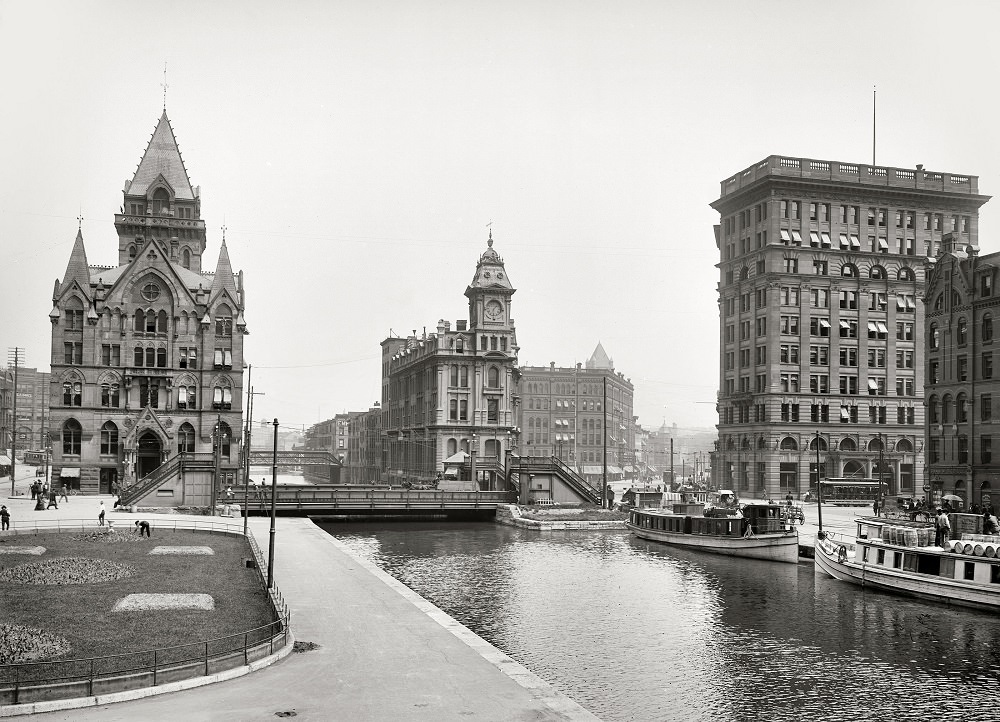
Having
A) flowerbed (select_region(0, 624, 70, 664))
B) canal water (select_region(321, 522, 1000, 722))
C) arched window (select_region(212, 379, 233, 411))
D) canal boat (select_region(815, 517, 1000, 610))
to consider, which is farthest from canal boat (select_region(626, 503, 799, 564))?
arched window (select_region(212, 379, 233, 411))

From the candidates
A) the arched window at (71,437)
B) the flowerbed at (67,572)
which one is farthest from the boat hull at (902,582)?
the arched window at (71,437)

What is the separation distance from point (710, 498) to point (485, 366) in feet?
106

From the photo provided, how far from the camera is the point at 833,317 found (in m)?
120

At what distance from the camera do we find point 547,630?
131 ft

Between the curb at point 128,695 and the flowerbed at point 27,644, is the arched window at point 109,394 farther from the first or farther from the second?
the curb at point 128,695

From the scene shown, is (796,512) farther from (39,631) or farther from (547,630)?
(39,631)

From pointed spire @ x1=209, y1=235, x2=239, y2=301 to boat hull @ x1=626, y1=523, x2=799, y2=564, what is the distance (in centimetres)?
5676

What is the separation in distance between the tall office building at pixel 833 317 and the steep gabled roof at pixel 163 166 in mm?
70011

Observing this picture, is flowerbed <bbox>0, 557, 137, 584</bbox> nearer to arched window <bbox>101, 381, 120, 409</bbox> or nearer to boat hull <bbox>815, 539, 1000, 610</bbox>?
boat hull <bbox>815, 539, 1000, 610</bbox>

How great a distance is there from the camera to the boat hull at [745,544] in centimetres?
6378

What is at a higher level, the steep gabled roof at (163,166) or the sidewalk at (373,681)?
the steep gabled roof at (163,166)

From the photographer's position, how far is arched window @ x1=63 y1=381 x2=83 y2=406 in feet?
327

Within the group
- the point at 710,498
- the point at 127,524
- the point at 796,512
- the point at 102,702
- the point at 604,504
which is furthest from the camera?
the point at 710,498

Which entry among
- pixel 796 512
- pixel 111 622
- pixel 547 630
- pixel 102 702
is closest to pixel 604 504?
pixel 796 512
